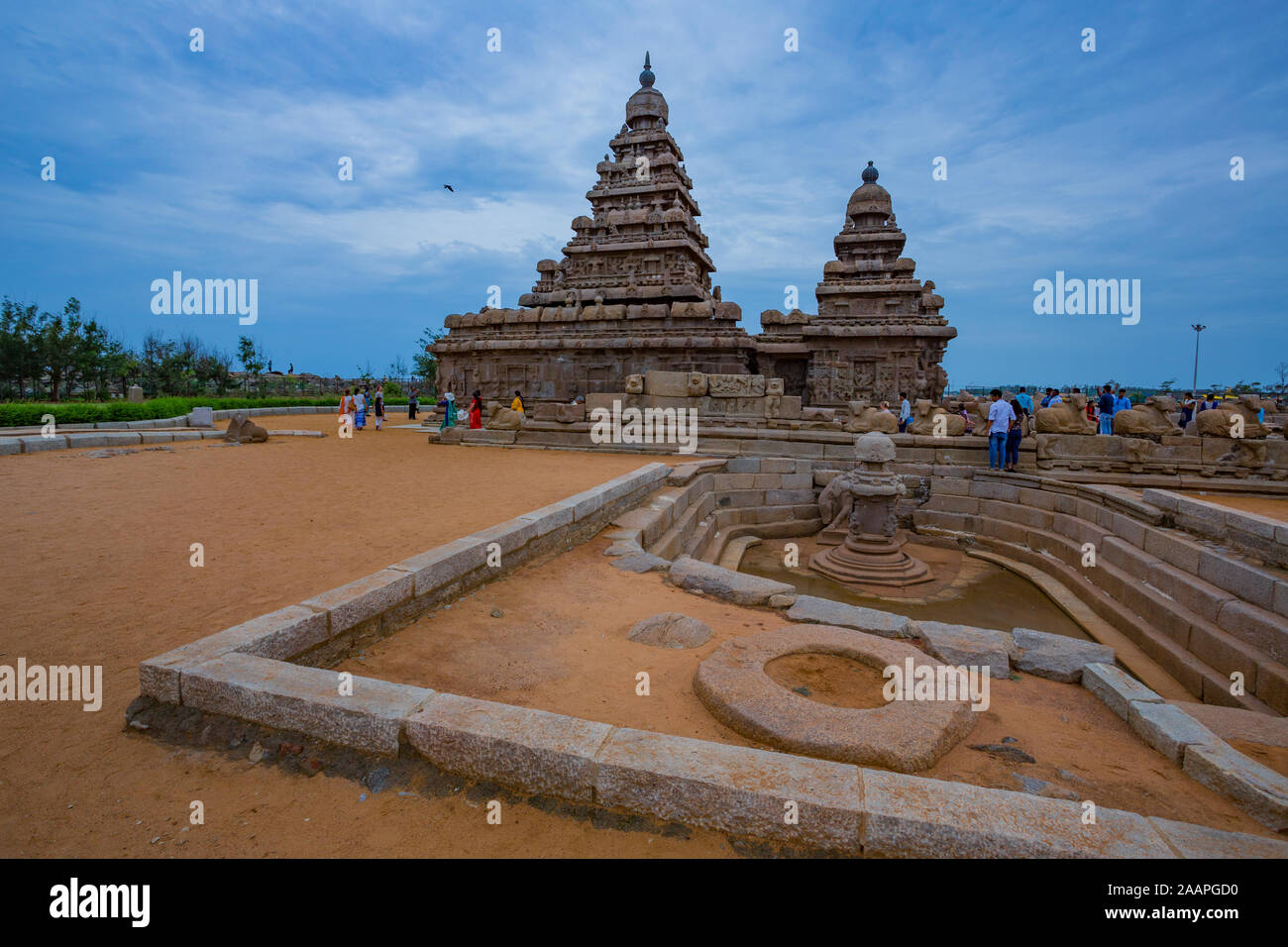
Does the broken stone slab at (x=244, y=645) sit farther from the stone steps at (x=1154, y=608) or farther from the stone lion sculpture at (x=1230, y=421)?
the stone lion sculpture at (x=1230, y=421)

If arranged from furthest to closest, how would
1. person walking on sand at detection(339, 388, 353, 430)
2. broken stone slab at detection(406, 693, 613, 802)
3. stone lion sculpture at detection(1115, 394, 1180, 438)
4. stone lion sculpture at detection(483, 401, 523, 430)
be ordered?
person walking on sand at detection(339, 388, 353, 430), stone lion sculpture at detection(483, 401, 523, 430), stone lion sculpture at detection(1115, 394, 1180, 438), broken stone slab at detection(406, 693, 613, 802)

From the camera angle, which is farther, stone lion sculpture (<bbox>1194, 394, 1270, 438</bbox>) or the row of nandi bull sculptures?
the row of nandi bull sculptures

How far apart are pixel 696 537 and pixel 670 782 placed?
688cm

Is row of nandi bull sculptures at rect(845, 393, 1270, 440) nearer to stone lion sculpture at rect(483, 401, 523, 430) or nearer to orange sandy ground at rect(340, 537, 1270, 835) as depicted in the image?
stone lion sculpture at rect(483, 401, 523, 430)

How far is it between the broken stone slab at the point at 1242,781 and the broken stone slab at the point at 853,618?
180 centimetres

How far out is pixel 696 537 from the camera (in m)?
9.05

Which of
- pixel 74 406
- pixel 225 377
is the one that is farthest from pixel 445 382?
pixel 225 377

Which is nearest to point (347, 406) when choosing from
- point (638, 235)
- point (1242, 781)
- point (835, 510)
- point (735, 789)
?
point (638, 235)

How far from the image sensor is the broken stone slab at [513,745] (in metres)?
2.32

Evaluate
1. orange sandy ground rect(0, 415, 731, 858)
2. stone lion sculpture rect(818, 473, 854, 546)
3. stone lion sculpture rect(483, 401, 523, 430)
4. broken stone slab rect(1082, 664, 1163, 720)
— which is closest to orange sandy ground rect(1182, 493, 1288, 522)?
stone lion sculpture rect(818, 473, 854, 546)

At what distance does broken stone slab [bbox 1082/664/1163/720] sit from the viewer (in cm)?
354

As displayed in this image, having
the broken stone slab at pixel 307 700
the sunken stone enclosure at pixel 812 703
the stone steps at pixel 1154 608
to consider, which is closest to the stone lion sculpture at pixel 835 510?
the stone steps at pixel 1154 608

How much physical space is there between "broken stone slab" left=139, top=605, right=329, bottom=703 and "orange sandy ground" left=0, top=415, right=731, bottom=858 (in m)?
0.21
